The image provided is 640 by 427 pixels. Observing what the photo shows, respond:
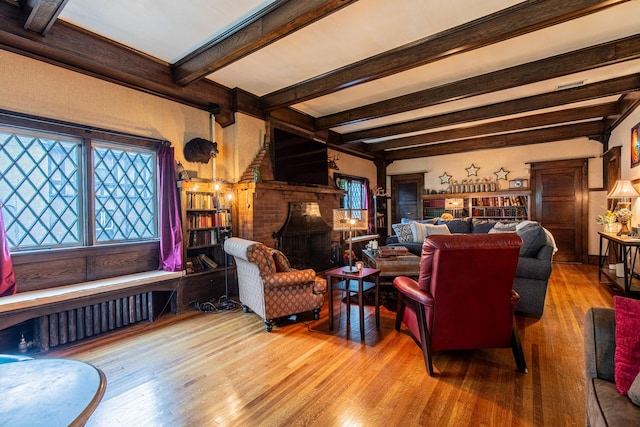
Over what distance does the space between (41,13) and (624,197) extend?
6.74m

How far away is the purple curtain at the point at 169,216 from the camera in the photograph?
357cm

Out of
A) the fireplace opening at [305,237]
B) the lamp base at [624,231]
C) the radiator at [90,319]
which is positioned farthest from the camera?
the fireplace opening at [305,237]

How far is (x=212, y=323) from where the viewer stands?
323 centimetres

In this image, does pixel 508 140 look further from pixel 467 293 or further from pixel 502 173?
pixel 467 293

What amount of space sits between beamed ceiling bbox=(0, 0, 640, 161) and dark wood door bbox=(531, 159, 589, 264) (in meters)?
1.59

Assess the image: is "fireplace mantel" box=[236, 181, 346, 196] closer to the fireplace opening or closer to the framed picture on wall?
the fireplace opening

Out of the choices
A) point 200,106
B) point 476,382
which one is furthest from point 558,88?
point 200,106

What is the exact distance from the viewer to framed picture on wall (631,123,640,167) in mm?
3970

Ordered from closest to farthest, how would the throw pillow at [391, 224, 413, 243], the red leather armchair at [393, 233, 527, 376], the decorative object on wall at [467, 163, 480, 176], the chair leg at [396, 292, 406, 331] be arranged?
the red leather armchair at [393, 233, 527, 376] < the chair leg at [396, 292, 406, 331] < the throw pillow at [391, 224, 413, 243] < the decorative object on wall at [467, 163, 480, 176]

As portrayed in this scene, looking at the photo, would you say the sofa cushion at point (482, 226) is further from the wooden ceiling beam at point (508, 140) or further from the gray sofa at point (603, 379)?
the gray sofa at point (603, 379)

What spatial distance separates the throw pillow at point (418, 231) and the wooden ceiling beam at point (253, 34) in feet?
13.9

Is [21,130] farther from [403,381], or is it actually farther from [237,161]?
[403,381]

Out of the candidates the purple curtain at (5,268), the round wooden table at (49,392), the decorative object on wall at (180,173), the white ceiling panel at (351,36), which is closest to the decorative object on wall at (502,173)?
the white ceiling panel at (351,36)

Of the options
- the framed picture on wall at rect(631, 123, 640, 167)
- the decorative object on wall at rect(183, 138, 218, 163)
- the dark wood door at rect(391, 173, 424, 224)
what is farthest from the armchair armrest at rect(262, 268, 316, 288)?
the dark wood door at rect(391, 173, 424, 224)
